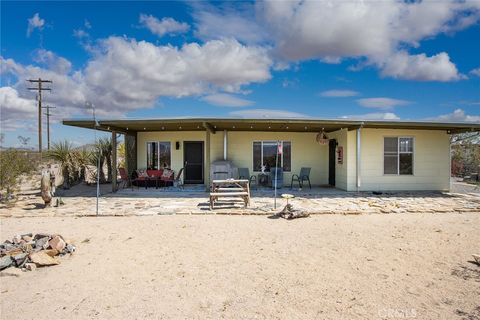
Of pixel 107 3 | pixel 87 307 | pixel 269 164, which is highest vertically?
pixel 107 3

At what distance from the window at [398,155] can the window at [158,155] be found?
8700 millimetres

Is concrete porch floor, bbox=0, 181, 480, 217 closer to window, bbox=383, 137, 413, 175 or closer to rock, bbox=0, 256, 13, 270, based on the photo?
window, bbox=383, 137, 413, 175

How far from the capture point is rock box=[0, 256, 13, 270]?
4.44 m

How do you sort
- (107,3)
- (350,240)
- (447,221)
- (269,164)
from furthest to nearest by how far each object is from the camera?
1. (269,164)
2. (107,3)
3. (447,221)
4. (350,240)

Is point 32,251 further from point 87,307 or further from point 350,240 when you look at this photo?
point 350,240

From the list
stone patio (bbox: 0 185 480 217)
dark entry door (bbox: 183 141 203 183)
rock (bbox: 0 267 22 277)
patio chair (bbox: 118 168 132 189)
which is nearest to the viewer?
rock (bbox: 0 267 22 277)

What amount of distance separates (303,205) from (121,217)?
4710 mm

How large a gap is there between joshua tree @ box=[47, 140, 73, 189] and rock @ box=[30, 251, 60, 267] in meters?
8.89

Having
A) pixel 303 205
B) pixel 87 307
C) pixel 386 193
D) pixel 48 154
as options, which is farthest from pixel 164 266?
pixel 48 154

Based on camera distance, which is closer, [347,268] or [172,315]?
[172,315]

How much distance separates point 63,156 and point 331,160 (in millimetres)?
10857

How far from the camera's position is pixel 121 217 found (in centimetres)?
763

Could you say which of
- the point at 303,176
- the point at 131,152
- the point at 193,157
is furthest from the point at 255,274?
the point at 131,152

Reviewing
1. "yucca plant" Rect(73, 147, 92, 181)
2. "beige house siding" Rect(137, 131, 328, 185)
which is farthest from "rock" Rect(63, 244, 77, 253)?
"yucca plant" Rect(73, 147, 92, 181)
